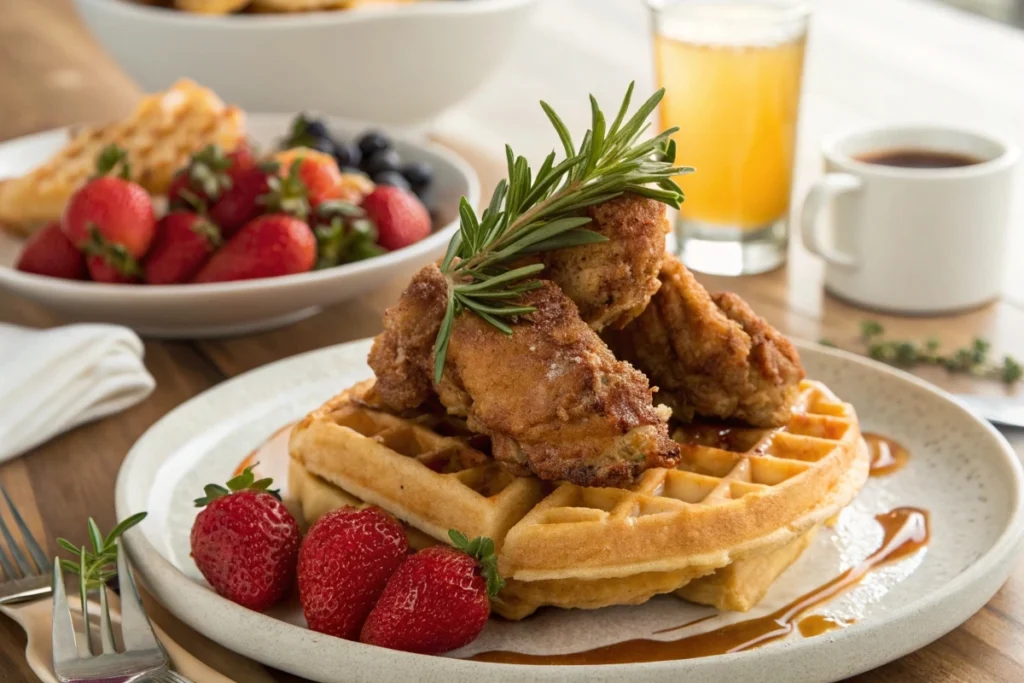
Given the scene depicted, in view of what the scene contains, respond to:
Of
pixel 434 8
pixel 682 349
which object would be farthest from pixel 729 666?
pixel 434 8

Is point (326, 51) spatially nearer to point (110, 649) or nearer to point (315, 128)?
point (315, 128)

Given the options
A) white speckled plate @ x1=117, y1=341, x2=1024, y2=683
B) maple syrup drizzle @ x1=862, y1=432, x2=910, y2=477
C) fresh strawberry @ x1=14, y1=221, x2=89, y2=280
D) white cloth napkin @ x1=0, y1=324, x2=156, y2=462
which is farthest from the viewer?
fresh strawberry @ x1=14, y1=221, x2=89, y2=280

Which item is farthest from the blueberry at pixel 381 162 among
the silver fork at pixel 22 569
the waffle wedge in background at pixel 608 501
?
the silver fork at pixel 22 569

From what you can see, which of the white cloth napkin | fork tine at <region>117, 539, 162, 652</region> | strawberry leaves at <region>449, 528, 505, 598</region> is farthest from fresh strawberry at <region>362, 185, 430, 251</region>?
strawberry leaves at <region>449, 528, 505, 598</region>

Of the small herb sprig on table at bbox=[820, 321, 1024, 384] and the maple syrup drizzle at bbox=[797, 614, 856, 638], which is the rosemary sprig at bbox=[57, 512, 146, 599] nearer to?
the maple syrup drizzle at bbox=[797, 614, 856, 638]

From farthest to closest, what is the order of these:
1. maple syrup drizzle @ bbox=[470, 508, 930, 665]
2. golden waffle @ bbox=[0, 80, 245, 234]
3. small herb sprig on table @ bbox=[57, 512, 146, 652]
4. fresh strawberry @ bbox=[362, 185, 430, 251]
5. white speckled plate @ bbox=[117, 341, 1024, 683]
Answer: golden waffle @ bbox=[0, 80, 245, 234]
fresh strawberry @ bbox=[362, 185, 430, 251]
small herb sprig on table @ bbox=[57, 512, 146, 652]
maple syrup drizzle @ bbox=[470, 508, 930, 665]
white speckled plate @ bbox=[117, 341, 1024, 683]

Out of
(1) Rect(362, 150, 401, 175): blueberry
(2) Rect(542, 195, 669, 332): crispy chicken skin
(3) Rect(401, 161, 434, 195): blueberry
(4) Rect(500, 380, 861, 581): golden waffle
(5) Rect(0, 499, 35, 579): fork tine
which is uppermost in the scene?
(2) Rect(542, 195, 669, 332): crispy chicken skin

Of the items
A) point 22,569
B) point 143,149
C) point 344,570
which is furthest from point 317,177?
point 344,570

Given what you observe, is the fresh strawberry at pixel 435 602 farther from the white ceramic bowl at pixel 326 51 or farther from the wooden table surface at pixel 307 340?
the white ceramic bowl at pixel 326 51
